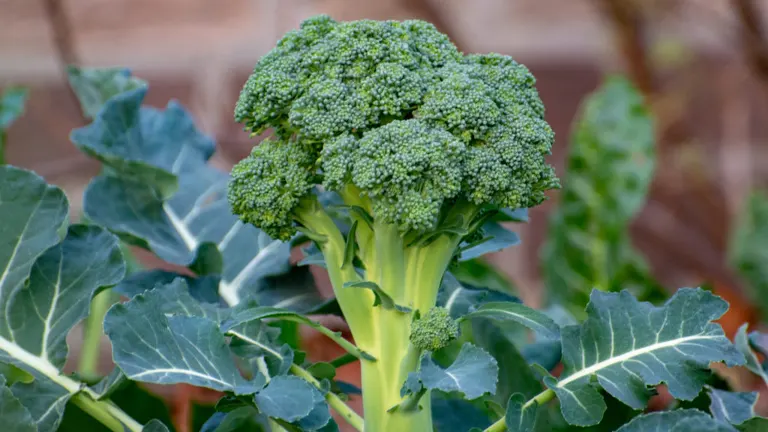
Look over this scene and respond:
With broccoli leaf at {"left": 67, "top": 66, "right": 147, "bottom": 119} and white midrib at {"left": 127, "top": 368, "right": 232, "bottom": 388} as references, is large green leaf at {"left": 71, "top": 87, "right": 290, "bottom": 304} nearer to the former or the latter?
broccoli leaf at {"left": 67, "top": 66, "right": 147, "bottom": 119}

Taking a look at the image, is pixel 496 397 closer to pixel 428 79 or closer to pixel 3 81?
pixel 428 79

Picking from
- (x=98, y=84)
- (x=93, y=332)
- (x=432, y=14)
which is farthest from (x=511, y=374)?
(x=432, y=14)

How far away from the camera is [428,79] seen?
587 millimetres

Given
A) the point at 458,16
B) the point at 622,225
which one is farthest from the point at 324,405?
the point at 458,16

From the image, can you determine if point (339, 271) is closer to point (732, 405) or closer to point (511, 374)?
point (511, 374)

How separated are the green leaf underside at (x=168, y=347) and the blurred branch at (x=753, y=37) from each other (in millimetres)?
1187

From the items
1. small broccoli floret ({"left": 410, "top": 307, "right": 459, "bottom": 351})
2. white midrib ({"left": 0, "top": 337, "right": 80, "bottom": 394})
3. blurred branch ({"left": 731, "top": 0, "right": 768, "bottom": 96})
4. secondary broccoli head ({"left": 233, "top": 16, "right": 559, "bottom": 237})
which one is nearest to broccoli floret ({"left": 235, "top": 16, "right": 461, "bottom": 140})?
secondary broccoli head ({"left": 233, "top": 16, "right": 559, "bottom": 237})

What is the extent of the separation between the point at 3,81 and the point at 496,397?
196 cm

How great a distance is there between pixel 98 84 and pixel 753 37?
3.69ft

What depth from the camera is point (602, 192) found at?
119cm

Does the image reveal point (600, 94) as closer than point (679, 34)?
Yes

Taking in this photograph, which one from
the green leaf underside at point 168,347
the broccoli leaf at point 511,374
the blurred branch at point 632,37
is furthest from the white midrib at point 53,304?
the blurred branch at point 632,37

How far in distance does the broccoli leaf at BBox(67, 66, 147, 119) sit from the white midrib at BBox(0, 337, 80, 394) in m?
0.27

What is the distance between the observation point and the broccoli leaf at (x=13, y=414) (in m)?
0.51
